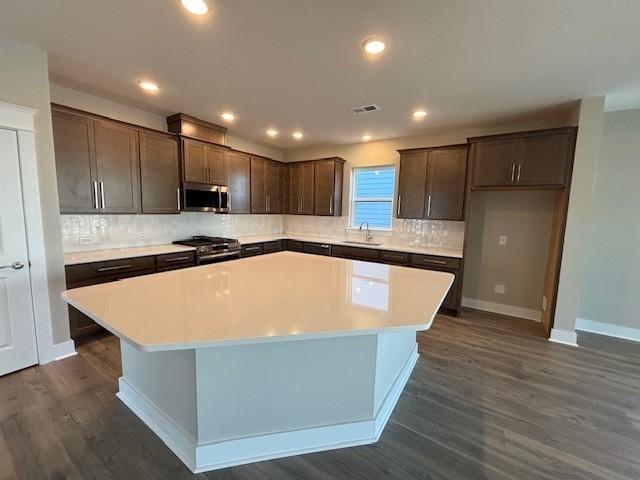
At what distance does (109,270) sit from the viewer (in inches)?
116

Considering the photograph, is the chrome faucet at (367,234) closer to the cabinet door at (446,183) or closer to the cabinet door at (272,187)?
the cabinet door at (446,183)

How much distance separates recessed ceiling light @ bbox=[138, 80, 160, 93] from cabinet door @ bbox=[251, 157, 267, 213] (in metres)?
1.98

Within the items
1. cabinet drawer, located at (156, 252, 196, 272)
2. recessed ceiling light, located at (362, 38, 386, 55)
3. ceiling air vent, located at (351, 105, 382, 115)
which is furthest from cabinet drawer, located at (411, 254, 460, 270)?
cabinet drawer, located at (156, 252, 196, 272)

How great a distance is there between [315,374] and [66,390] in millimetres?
2029

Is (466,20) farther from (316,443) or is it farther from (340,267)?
(316,443)

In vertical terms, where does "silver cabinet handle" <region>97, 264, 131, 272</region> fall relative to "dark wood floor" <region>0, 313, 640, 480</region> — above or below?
above

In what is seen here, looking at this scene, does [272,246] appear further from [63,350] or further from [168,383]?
[168,383]

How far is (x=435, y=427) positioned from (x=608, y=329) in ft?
10.3

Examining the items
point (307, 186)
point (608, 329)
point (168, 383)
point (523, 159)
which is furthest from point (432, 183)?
point (168, 383)

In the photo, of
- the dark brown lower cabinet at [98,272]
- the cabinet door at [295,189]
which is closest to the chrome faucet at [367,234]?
the cabinet door at [295,189]

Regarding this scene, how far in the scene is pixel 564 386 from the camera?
2.34 m

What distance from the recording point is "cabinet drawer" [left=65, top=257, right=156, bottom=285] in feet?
8.92

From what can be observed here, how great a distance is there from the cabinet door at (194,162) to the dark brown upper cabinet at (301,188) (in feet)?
5.97

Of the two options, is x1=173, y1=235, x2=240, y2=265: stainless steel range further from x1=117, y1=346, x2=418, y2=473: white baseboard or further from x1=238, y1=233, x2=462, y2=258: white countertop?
x1=117, y1=346, x2=418, y2=473: white baseboard
